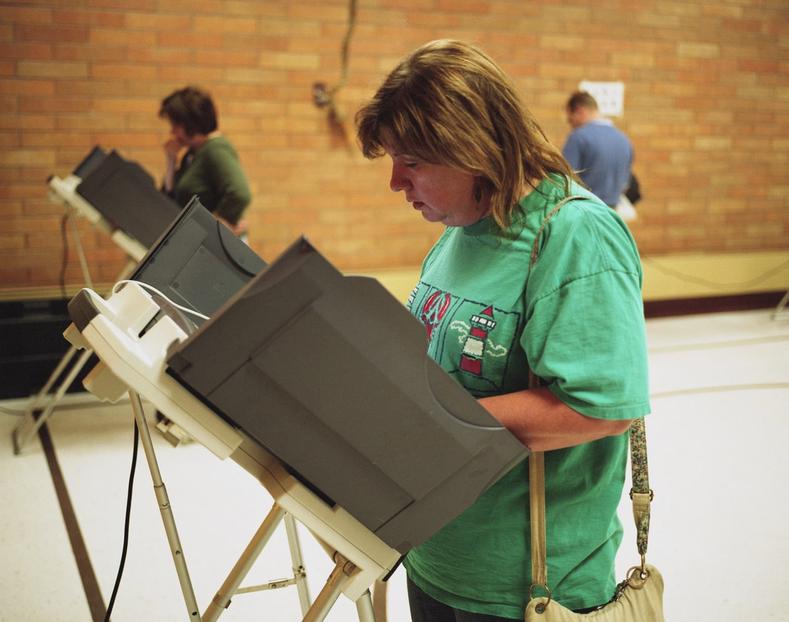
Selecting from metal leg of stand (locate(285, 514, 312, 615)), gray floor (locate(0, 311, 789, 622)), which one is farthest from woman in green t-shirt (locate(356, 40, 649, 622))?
gray floor (locate(0, 311, 789, 622))

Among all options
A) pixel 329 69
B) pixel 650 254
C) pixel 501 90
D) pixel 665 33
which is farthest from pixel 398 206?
pixel 501 90

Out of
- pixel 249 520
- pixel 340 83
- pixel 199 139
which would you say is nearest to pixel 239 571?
pixel 249 520

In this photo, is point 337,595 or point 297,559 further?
point 297,559

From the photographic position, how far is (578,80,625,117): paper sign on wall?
16.9ft

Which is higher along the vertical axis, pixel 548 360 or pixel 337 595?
pixel 548 360

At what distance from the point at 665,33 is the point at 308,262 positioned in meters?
5.29

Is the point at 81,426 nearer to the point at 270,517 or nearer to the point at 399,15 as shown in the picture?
the point at 270,517

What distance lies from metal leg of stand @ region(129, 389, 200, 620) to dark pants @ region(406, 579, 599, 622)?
1.46 ft

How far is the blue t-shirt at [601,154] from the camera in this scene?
416cm

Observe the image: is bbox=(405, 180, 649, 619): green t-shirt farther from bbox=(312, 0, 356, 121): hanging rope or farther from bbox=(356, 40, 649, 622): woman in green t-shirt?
bbox=(312, 0, 356, 121): hanging rope

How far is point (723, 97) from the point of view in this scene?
5.57 meters

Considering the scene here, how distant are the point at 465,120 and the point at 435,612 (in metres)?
0.66

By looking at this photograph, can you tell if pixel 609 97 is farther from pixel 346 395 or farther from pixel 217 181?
pixel 346 395

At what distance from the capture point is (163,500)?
4.40 ft
